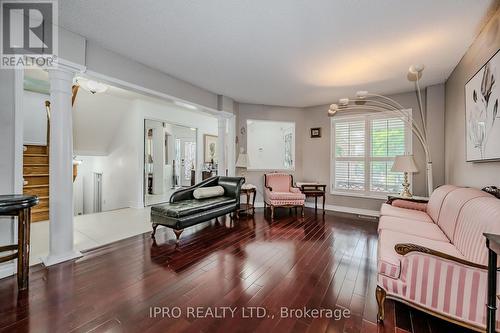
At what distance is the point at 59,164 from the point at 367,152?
5.31 metres

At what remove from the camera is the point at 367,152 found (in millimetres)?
4703

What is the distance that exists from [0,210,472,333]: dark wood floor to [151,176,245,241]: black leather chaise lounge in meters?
0.29

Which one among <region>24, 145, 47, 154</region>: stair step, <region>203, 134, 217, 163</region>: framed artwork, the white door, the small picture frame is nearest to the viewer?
<region>24, 145, 47, 154</region>: stair step

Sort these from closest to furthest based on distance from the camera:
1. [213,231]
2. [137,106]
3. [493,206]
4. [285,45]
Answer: [493,206], [285,45], [213,231], [137,106]

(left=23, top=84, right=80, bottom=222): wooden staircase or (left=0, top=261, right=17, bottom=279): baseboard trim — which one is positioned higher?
(left=23, top=84, right=80, bottom=222): wooden staircase

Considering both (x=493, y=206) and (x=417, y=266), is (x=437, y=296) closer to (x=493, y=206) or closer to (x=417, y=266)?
(x=417, y=266)

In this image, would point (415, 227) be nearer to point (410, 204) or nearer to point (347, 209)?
point (410, 204)

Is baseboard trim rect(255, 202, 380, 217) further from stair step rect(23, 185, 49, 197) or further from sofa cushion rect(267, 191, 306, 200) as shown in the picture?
stair step rect(23, 185, 49, 197)

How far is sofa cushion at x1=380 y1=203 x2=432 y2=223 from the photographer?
8.66ft

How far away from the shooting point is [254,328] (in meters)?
1.45

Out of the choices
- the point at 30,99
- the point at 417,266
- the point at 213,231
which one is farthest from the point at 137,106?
the point at 417,266

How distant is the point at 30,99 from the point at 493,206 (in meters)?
6.63

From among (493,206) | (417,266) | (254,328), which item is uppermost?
(493,206)

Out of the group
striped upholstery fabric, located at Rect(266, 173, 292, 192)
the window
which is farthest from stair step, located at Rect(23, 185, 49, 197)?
the window
